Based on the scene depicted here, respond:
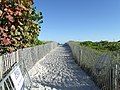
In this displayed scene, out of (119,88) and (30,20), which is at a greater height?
(30,20)

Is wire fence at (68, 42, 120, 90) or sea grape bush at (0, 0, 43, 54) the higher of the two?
sea grape bush at (0, 0, 43, 54)

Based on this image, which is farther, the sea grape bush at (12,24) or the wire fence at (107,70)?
the sea grape bush at (12,24)

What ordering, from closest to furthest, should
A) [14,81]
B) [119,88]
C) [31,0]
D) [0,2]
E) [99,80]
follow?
[14,81] < [119,88] < [0,2] < [99,80] < [31,0]

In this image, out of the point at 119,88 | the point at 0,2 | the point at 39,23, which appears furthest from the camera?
the point at 39,23

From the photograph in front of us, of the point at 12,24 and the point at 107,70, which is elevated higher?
the point at 12,24

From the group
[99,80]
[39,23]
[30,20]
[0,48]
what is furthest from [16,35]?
[39,23]

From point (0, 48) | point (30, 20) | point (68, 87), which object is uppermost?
point (30, 20)

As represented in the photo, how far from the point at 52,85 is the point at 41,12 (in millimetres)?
6243

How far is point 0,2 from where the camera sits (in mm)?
11070

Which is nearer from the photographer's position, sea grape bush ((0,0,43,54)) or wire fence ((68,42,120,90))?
wire fence ((68,42,120,90))

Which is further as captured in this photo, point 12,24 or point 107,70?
point 12,24

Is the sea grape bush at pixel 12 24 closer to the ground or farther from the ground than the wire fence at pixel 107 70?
farther from the ground

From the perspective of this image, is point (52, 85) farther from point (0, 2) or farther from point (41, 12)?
point (41, 12)

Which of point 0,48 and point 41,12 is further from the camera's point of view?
point 41,12
